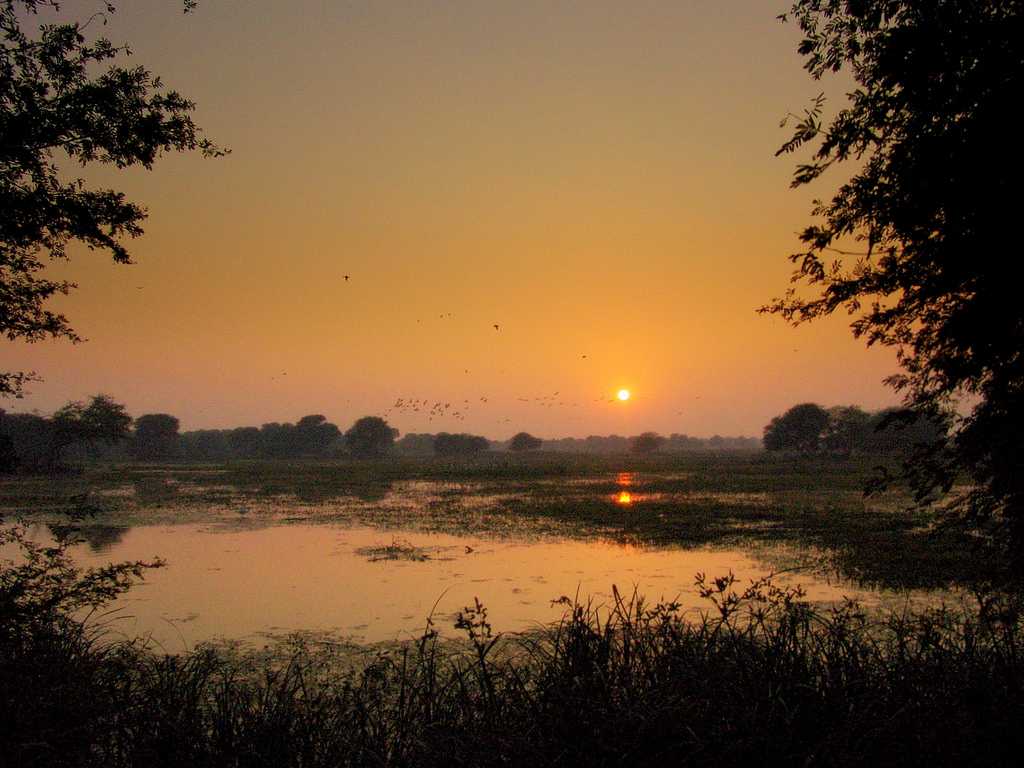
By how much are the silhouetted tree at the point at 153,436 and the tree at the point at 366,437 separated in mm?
34168

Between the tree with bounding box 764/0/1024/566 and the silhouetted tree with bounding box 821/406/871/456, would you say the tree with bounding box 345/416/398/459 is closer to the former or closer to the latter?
the silhouetted tree with bounding box 821/406/871/456

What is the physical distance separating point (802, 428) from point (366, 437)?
3380 inches

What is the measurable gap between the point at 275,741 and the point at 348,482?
5314 centimetres

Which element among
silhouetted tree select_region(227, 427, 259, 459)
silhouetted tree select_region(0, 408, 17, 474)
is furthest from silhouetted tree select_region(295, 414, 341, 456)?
silhouetted tree select_region(0, 408, 17, 474)

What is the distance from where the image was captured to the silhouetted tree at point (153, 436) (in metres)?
128

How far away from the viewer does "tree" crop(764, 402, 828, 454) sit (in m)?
108

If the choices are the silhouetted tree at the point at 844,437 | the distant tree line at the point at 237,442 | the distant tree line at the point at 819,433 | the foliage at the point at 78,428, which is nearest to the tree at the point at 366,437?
the distant tree line at the point at 237,442

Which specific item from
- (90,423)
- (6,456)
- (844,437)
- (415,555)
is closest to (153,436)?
(90,423)

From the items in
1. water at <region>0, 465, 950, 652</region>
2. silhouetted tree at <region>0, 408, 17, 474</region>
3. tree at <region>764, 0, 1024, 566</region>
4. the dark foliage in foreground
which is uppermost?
tree at <region>764, 0, 1024, 566</region>

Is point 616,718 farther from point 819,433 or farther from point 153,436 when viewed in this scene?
point 153,436

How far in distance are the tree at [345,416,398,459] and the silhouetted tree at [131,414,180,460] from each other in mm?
34168

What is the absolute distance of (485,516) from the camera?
104 ft

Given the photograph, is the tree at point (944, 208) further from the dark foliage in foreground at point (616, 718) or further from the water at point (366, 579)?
the water at point (366, 579)

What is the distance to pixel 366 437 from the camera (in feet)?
486
